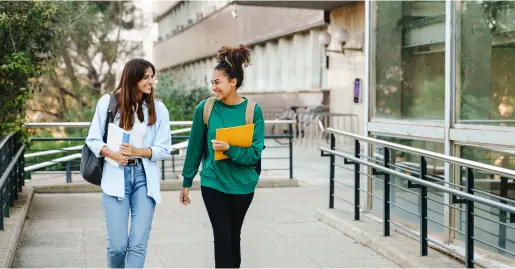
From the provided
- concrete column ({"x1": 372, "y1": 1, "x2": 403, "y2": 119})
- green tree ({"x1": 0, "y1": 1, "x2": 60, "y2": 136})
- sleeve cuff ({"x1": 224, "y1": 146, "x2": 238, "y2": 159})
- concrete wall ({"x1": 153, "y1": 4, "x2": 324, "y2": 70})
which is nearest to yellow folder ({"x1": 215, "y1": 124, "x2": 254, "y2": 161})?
sleeve cuff ({"x1": 224, "y1": 146, "x2": 238, "y2": 159})

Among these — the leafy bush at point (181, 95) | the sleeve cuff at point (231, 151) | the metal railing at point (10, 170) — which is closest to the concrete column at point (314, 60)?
the leafy bush at point (181, 95)

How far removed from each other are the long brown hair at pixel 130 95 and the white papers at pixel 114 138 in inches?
2.8

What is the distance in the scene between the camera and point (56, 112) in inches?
1214

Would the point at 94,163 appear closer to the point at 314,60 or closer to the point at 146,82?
the point at 146,82

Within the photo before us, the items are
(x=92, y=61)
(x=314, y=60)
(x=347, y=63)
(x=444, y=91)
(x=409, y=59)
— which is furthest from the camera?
(x=92, y=61)

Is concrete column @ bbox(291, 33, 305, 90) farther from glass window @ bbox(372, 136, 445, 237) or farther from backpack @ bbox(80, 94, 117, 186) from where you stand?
backpack @ bbox(80, 94, 117, 186)

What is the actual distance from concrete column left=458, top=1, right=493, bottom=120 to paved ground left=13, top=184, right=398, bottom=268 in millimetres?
1540

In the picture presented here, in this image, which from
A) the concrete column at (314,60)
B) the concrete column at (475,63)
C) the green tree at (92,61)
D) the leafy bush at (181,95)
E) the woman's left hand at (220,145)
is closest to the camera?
the woman's left hand at (220,145)

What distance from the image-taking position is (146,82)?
545cm

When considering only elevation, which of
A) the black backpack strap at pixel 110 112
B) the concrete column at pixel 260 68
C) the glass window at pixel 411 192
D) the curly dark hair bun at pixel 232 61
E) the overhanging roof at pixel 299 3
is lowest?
the glass window at pixel 411 192

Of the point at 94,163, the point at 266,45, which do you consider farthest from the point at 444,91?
the point at 266,45

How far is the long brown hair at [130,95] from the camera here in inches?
213

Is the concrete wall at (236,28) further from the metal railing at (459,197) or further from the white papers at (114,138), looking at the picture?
the white papers at (114,138)

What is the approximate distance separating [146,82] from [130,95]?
5.1 inches
